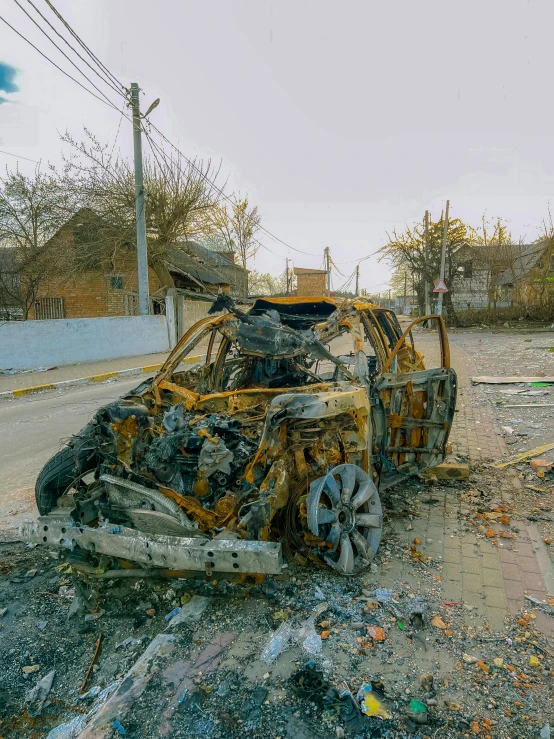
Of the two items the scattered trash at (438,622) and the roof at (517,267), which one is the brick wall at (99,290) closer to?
the roof at (517,267)

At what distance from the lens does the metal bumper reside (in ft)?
8.80

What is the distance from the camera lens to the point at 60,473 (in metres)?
3.66

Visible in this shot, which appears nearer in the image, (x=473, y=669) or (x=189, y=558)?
(x=473, y=669)

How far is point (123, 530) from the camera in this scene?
116 inches

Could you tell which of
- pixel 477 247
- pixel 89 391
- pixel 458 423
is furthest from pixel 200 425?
pixel 477 247

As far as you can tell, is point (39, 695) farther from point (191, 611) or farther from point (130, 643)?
point (191, 611)

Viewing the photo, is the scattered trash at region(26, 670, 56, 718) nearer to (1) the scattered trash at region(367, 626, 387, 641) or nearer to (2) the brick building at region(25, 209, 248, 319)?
(1) the scattered trash at region(367, 626, 387, 641)

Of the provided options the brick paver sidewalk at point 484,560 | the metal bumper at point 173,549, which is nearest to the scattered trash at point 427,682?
the brick paver sidewalk at point 484,560

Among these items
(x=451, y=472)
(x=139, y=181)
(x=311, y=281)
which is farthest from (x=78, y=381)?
(x=311, y=281)

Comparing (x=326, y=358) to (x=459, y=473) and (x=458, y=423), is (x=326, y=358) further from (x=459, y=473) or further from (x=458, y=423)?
(x=458, y=423)

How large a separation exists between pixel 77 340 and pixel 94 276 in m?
8.66

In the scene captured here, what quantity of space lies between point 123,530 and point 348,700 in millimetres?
1521

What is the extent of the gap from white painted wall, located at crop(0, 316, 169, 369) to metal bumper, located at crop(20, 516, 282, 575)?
41.9 feet

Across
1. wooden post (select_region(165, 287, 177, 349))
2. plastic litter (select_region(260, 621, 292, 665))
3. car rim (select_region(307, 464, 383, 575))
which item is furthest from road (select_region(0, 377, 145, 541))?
wooden post (select_region(165, 287, 177, 349))
